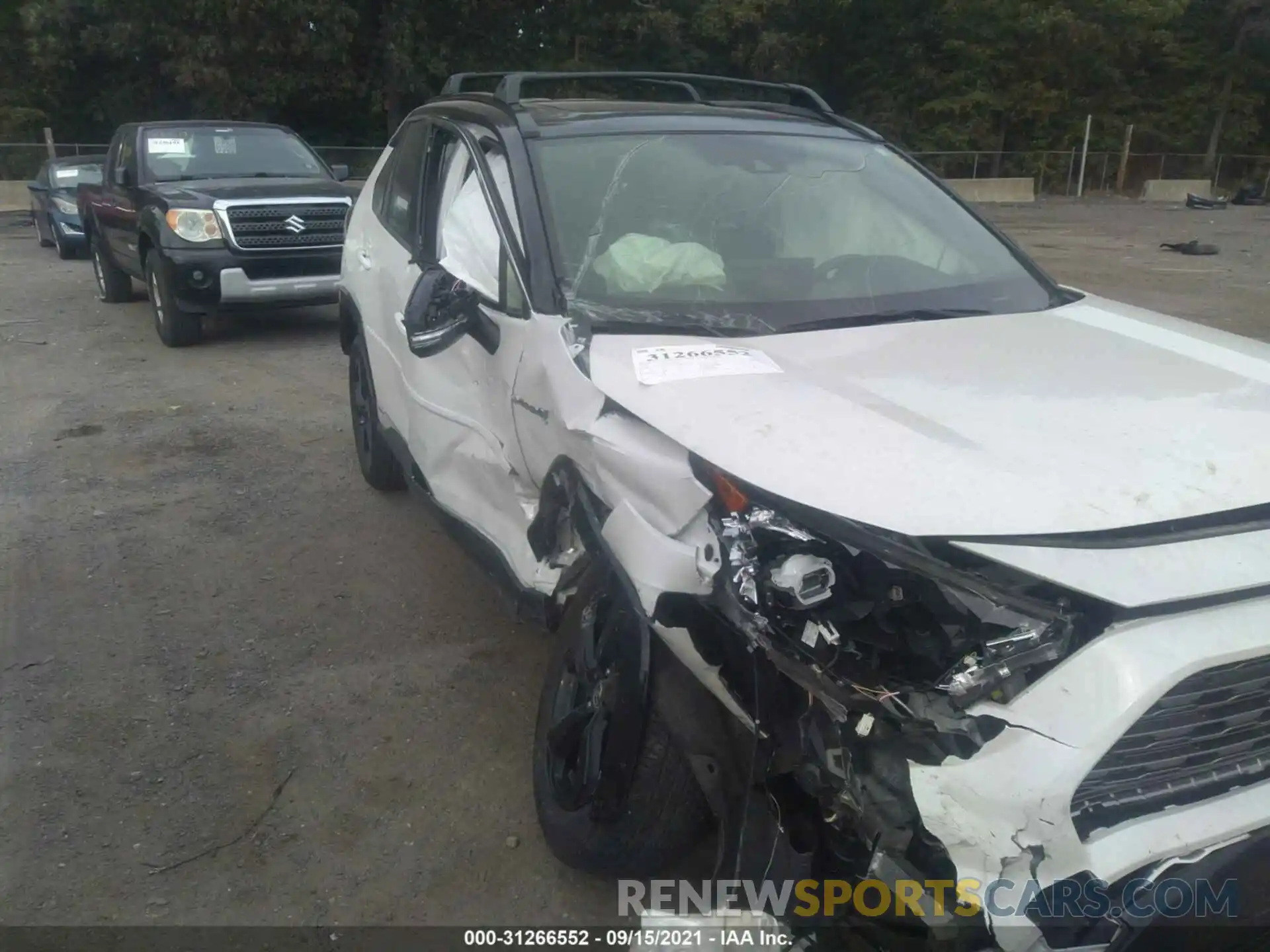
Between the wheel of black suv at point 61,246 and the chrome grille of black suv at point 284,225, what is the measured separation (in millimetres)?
8282

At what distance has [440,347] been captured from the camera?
11.2 feet

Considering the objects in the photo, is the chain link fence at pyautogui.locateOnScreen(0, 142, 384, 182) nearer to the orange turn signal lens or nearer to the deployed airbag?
the deployed airbag

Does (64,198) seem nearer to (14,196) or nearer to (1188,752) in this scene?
(14,196)

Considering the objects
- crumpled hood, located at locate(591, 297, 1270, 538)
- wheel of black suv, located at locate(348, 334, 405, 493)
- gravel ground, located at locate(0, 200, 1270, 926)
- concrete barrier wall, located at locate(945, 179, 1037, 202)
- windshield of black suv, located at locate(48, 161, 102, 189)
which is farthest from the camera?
concrete barrier wall, located at locate(945, 179, 1037, 202)

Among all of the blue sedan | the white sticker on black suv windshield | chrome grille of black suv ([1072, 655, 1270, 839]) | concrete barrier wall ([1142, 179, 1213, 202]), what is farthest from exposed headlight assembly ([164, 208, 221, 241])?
concrete barrier wall ([1142, 179, 1213, 202])

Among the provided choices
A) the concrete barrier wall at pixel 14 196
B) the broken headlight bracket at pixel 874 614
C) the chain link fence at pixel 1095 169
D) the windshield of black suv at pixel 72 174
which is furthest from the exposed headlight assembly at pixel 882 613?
the chain link fence at pixel 1095 169

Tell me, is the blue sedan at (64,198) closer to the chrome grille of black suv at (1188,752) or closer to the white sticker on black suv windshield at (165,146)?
the white sticker on black suv windshield at (165,146)

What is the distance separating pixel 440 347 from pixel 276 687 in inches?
53.2

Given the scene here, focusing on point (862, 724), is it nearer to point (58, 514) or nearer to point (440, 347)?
point (440, 347)

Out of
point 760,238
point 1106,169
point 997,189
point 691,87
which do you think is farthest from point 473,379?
point 1106,169

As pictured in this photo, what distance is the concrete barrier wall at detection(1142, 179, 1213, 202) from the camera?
33.4 m

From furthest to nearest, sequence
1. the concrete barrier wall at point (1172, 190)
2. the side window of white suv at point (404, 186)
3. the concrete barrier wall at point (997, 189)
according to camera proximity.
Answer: the concrete barrier wall at point (1172, 190)
the concrete barrier wall at point (997, 189)
the side window of white suv at point (404, 186)

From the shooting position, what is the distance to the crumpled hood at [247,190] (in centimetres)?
867

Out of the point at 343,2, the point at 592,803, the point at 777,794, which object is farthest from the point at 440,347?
the point at 343,2
